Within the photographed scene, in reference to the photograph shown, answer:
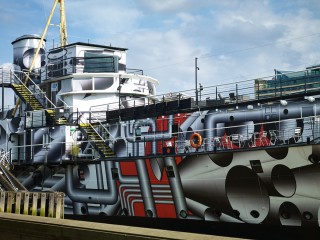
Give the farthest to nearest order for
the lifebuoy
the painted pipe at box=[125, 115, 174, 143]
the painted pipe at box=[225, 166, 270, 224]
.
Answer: the painted pipe at box=[125, 115, 174, 143] < the lifebuoy < the painted pipe at box=[225, 166, 270, 224]

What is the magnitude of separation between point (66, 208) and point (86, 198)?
1438 mm

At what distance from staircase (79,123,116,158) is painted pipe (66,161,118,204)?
1405mm

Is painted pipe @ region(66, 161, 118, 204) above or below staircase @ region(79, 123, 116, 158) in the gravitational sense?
below

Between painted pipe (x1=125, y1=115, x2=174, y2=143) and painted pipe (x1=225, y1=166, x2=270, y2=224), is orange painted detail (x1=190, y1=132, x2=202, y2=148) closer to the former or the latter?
painted pipe (x1=125, y1=115, x2=174, y2=143)

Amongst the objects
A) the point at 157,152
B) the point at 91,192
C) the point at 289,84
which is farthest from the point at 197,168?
the point at 289,84

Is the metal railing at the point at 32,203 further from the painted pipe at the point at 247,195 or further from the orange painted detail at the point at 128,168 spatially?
the painted pipe at the point at 247,195

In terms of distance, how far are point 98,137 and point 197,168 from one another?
6719 mm

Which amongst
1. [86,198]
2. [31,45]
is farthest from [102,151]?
[31,45]

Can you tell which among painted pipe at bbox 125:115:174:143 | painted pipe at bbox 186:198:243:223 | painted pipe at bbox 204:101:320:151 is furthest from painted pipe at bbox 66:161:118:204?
painted pipe at bbox 204:101:320:151

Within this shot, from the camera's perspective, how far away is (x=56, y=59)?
24.4m

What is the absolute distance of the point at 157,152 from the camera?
1831 centimetres

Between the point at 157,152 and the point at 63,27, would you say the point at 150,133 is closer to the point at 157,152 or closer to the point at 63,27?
the point at 157,152

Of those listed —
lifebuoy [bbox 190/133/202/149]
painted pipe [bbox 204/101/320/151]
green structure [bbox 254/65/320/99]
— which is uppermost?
green structure [bbox 254/65/320/99]

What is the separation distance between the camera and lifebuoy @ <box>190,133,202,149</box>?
1642 centimetres
